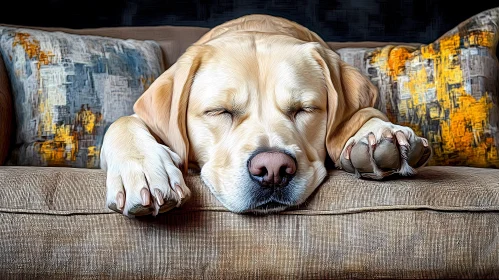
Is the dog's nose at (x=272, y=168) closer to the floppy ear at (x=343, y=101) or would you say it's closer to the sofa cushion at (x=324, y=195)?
the sofa cushion at (x=324, y=195)

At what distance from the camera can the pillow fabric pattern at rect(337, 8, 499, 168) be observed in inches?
93.5

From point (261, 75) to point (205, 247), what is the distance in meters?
0.60

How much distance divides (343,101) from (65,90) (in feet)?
3.74

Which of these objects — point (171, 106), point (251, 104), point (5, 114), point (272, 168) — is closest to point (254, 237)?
point (272, 168)

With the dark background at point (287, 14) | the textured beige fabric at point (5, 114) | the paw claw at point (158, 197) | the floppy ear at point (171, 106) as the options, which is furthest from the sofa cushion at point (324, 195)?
the dark background at point (287, 14)

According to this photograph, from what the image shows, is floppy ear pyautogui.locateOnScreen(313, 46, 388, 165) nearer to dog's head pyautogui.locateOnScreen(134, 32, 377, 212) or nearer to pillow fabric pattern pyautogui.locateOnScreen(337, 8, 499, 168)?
dog's head pyautogui.locateOnScreen(134, 32, 377, 212)

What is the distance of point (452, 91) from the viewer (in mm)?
2434

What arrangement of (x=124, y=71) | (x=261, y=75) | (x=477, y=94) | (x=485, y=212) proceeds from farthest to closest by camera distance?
1. (x=124, y=71)
2. (x=477, y=94)
3. (x=261, y=75)
4. (x=485, y=212)

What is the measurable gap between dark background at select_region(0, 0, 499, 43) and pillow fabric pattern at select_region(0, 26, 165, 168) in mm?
708

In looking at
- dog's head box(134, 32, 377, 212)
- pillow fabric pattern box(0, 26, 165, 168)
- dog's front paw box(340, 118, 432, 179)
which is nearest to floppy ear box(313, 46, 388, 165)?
dog's head box(134, 32, 377, 212)

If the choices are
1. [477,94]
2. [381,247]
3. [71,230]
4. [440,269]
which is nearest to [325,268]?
[381,247]

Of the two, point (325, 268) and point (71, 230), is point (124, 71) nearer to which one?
point (71, 230)

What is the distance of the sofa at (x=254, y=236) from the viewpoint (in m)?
1.49

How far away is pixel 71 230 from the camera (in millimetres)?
1494
